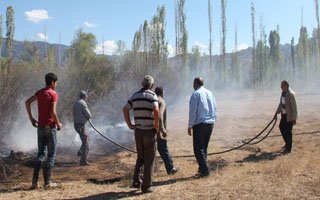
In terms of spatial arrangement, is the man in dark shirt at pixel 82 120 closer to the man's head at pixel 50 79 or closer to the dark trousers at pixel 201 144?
the man's head at pixel 50 79

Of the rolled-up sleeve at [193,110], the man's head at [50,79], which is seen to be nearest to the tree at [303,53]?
the rolled-up sleeve at [193,110]

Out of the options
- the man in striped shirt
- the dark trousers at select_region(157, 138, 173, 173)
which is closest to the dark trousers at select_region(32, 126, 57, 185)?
the man in striped shirt

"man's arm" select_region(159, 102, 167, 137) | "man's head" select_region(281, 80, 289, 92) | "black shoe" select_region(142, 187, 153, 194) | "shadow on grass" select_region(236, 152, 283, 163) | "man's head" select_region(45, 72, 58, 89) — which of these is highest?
"man's head" select_region(45, 72, 58, 89)

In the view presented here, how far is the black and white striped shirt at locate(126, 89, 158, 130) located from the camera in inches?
236

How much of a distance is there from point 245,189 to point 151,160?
161 centimetres

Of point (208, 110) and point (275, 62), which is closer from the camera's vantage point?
point (208, 110)

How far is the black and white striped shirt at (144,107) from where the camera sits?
5988mm

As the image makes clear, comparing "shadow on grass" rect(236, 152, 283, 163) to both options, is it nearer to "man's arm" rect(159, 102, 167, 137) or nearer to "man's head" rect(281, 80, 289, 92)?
"man's head" rect(281, 80, 289, 92)

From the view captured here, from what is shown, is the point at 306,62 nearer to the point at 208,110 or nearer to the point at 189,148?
the point at 189,148

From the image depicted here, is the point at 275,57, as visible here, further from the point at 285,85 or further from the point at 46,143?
the point at 46,143

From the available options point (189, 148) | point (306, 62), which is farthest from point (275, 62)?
point (189, 148)

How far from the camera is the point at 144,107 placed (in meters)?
6.02

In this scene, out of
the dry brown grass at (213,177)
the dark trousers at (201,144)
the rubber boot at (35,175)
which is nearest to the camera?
the dry brown grass at (213,177)

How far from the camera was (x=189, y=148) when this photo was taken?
11547 mm
